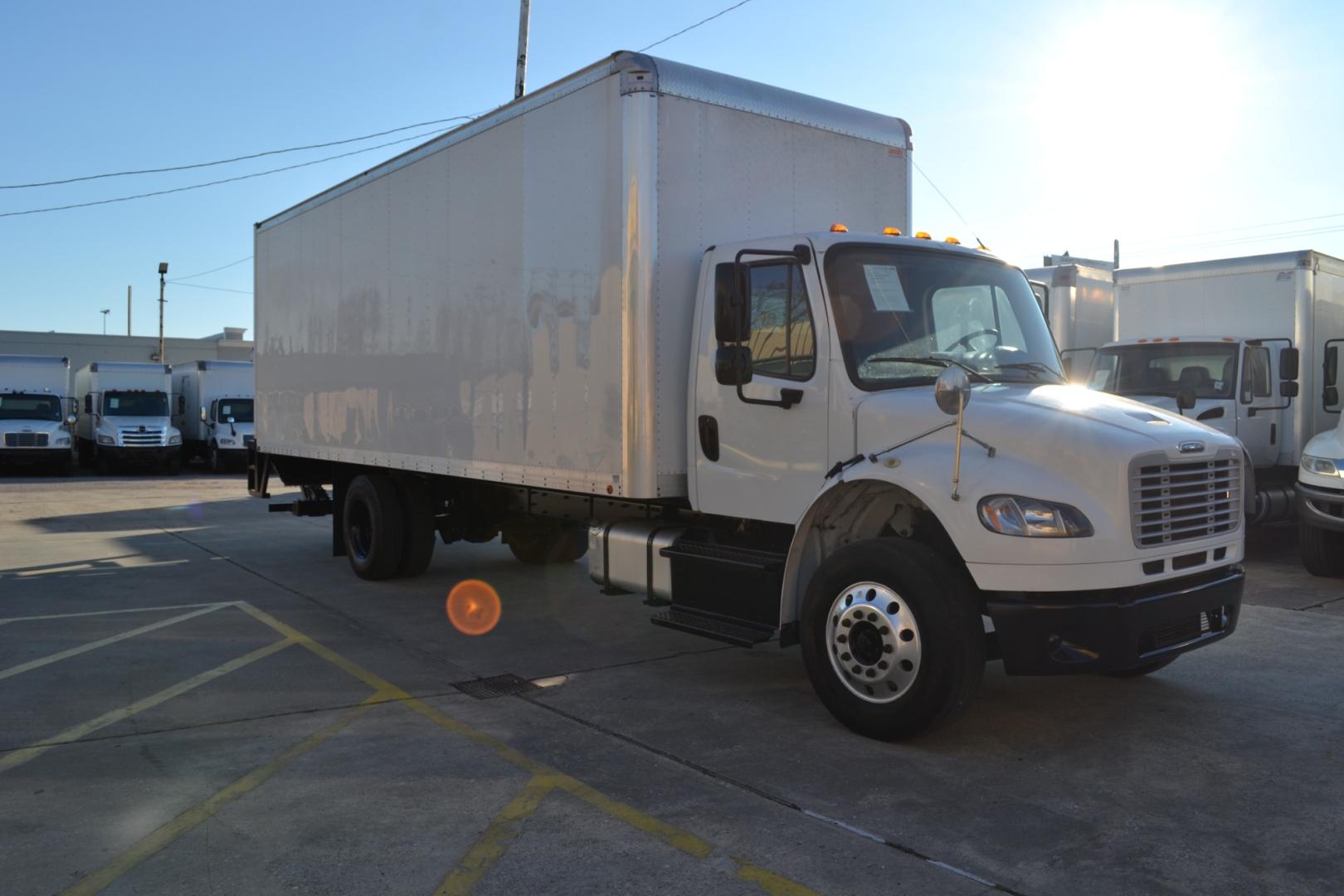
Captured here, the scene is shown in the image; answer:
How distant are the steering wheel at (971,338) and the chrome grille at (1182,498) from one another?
132 centimetres

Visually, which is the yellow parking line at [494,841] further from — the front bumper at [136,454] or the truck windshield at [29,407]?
the truck windshield at [29,407]

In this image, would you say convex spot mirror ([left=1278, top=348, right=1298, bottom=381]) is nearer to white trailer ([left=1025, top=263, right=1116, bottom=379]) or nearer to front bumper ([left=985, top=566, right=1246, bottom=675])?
white trailer ([left=1025, top=263, right=1116, bottom=379])

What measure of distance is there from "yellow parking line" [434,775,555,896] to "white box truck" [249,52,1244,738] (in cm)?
162

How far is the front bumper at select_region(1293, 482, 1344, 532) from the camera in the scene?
984 cm

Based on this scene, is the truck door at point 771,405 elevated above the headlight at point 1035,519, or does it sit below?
above

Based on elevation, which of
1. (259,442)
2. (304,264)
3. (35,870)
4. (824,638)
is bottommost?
(35,870)

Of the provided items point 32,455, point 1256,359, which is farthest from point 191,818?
point 32,455

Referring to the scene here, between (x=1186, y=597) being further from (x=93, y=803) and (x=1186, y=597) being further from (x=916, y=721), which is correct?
(x=93, y=803)

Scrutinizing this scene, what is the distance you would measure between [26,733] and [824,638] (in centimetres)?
411

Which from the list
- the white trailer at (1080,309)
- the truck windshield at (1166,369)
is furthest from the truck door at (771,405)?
the white trailer at (1080,309)

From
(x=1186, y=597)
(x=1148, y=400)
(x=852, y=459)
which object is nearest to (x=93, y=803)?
(x=852, y=459)

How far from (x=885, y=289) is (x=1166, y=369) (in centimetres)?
783

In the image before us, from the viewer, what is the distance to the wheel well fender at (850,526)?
17.9ft

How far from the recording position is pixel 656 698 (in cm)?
627
